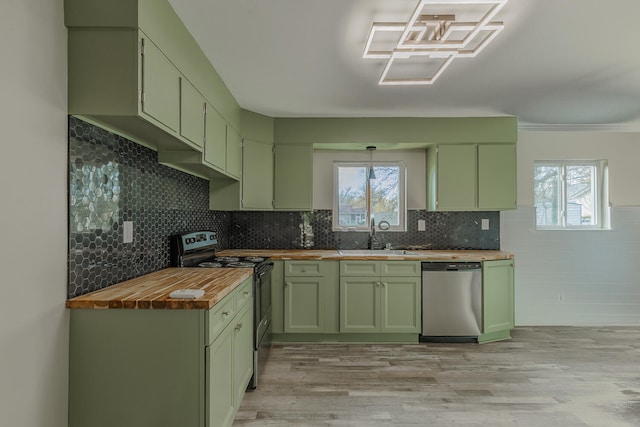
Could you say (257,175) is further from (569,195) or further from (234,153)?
(569,195)

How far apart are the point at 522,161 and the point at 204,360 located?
13.2 feet

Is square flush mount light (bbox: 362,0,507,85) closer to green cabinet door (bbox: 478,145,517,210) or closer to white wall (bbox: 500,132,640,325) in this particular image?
Result: green cabinet door (bbox: 478,145,517,210)

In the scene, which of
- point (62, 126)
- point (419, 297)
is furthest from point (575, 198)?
point (62, 126)

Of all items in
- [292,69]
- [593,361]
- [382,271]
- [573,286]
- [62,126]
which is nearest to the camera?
[62,126]

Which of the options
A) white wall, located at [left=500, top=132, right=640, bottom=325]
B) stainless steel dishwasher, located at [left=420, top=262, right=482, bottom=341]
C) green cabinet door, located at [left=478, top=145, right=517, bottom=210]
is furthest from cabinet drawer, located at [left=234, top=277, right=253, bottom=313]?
white wall, located at [left=500, top=132, right=640, bottom=325]

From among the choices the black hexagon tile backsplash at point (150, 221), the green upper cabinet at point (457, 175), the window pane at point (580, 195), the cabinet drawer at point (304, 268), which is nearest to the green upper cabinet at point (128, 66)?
the black hexagon tile backsplash at point (150, 221)

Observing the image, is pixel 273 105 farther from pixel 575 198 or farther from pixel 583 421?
pixel 575 198

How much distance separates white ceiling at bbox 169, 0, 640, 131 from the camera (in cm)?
192

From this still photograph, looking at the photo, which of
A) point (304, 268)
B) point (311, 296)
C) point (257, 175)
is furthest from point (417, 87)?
point (311, 296)

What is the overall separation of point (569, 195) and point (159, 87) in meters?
4.54

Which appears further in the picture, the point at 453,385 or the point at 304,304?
the point at 304,304

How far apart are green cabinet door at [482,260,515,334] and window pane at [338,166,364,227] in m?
1.45

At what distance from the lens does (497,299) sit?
357 cm

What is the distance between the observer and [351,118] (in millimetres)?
3820
